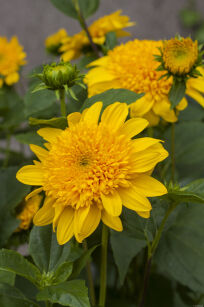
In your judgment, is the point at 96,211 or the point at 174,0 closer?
the point at 96,211

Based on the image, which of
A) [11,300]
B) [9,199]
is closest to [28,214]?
[9,199]

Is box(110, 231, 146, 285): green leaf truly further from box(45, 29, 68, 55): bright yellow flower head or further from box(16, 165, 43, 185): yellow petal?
box(45, 29, 68, 55): bright yellow flower head

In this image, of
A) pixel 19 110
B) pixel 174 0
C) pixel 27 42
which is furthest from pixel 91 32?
pixel 174 0

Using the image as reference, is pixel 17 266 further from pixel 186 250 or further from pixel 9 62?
pixel 9 62

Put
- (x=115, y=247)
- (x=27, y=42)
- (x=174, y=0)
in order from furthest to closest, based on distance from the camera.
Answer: (x=174, y=0) < (x=27, y=42) < (x=115, y=247)

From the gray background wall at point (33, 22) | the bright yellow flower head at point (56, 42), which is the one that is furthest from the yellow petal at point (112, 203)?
the gray background wall at point (33, 22)

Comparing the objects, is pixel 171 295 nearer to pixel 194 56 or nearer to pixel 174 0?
pixel 194 56

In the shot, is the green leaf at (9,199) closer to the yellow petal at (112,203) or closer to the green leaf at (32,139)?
the green leaf at (32,139)
